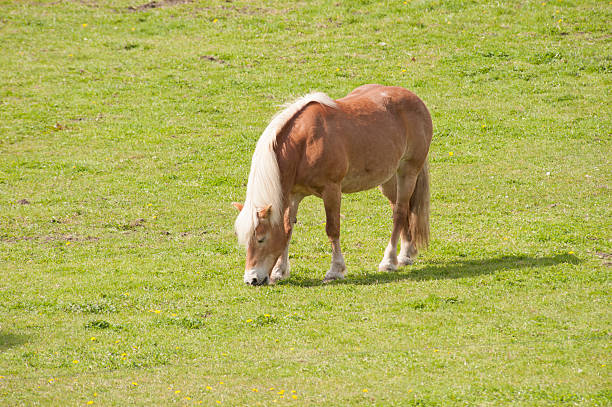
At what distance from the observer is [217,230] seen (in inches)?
518

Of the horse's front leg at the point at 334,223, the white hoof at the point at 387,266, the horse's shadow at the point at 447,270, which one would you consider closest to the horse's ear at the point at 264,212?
the horse's front leg at the point at 334,223

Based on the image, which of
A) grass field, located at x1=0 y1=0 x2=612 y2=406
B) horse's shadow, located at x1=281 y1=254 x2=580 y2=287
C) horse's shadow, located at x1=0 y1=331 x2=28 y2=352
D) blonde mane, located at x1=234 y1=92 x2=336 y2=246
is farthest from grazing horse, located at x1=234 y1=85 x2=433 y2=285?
horse's shadow, located at x1=0 y1=331 x2=28 y2=352

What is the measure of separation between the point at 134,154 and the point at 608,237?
1032 centimetres

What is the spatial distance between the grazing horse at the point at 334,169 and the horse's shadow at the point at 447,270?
22cm

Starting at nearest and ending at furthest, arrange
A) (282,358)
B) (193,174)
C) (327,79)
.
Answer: (282,358) < (193,174) < (327,79)

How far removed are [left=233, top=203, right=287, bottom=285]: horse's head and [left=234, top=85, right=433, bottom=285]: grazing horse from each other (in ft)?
0.04

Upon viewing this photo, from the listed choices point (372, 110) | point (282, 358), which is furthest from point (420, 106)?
point (282, 358)

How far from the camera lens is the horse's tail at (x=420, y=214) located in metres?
11.4

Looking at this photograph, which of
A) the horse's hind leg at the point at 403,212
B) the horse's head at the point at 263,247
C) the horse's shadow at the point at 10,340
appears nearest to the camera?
the horse's shadow at the point at 10,340

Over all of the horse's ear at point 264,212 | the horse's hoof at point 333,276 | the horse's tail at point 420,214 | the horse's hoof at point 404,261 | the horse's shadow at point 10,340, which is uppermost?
the horse's ear at point 264,212

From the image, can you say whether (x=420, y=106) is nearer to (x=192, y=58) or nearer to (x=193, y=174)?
(x=193, y=174)

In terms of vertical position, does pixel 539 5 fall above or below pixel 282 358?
above

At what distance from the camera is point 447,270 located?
10.8m

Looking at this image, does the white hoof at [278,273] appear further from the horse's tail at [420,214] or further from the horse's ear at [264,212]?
the horse's tail at [420,214]
